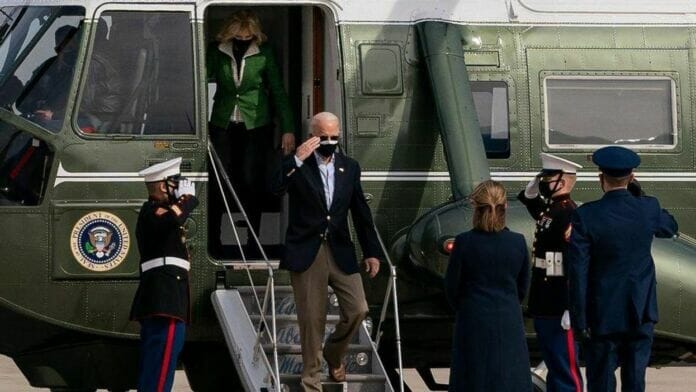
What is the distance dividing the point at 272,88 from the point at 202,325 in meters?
1.69

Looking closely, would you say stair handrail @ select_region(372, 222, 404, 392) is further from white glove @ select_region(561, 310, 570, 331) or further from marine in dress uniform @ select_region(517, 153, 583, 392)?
white glove @ select_region(561, 310, 570, 331)

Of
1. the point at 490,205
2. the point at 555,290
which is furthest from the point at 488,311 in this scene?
the point at 555,290

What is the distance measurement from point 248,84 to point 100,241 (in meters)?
1.48

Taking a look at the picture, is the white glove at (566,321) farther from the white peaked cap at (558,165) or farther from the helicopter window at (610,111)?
the helicopter window at (610,111)

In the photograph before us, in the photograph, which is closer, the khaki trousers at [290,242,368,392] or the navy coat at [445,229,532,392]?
the navy coat at [445,229,532,392]

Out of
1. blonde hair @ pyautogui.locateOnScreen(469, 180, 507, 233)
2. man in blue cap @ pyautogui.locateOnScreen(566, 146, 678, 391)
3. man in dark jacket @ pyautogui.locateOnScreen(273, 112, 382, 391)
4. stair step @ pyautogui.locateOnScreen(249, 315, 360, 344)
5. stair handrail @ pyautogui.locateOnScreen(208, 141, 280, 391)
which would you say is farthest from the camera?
stair step @ pyautogui.locateOnScreen(249, 315, 360, 344)

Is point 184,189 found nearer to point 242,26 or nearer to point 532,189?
point 242,26

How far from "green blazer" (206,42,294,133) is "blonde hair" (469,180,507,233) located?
280 centimetres

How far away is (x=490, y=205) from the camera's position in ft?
30.5

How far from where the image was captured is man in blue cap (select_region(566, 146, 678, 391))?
9.69m

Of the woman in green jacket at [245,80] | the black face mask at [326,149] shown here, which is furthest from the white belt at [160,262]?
the woman in green jacket at [245,80]

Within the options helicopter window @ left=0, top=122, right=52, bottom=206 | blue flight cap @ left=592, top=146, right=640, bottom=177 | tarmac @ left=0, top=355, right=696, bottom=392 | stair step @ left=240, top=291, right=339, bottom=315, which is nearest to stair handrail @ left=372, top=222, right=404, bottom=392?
stair step @ left=240, top=291, right=339, bottom=315

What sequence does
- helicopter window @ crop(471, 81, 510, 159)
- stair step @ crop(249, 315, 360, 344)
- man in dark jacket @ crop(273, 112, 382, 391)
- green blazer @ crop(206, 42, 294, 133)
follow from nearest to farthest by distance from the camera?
man in dark jacket @ crop(273, 112, 382, 391) < stair step @ crop(249, 315, 360, 344) < green blazer @ crop(206, 42, 294, 133) < helicopter window @ crop(471, 81, 510, 159)

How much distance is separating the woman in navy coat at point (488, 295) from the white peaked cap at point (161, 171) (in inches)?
86.5
